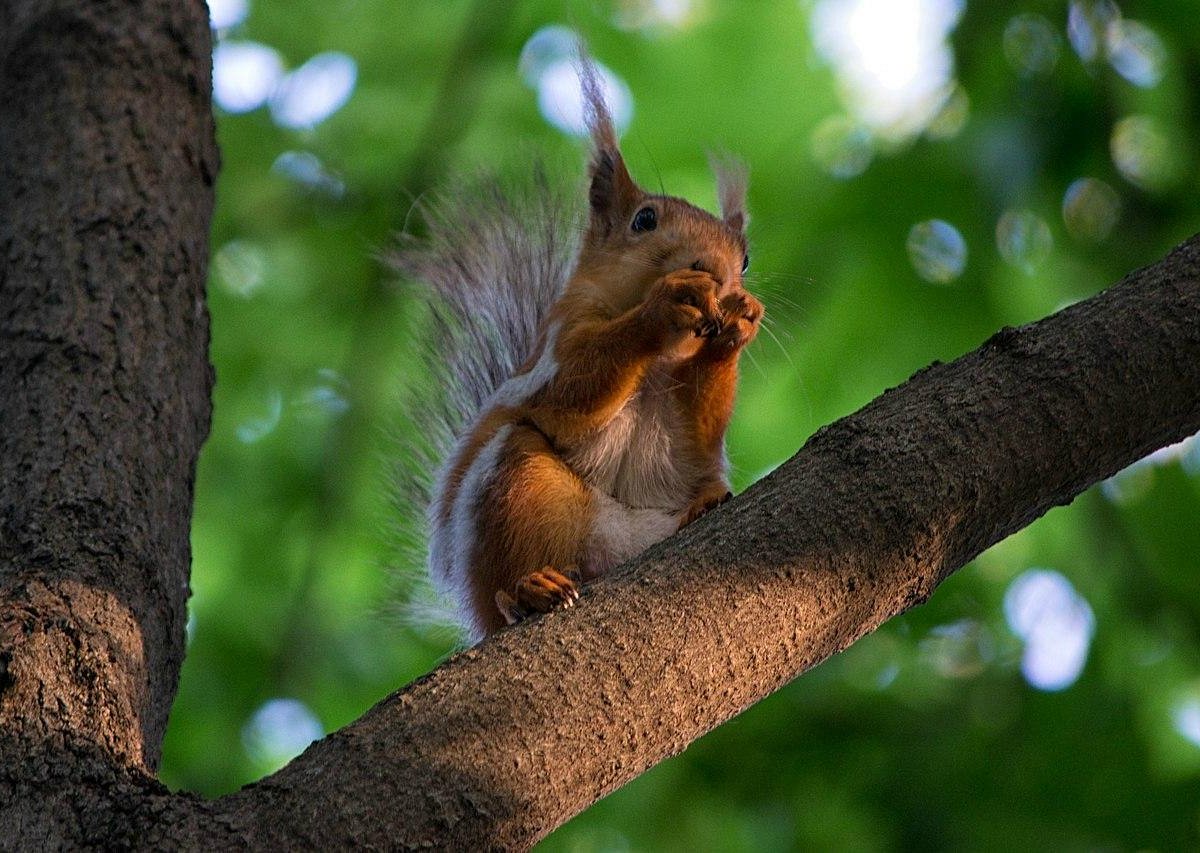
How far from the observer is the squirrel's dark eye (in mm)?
3432

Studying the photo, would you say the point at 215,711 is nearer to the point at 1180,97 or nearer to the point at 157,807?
the point at 157,807

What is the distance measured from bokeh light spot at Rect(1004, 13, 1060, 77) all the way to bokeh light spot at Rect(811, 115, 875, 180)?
0.48 m

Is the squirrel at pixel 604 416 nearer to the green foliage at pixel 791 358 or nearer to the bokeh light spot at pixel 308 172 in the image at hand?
the green foliage at pixel 791 358

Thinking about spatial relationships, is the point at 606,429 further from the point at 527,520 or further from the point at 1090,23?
the point at 1090,23

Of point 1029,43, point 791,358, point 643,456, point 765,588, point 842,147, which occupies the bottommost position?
point 765,588

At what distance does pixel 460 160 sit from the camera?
4.73 meters

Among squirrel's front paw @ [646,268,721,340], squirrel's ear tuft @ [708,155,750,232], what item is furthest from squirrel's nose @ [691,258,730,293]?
squirrel's ear tuft @ [708,155,750,232]

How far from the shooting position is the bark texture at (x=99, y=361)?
1918 mm

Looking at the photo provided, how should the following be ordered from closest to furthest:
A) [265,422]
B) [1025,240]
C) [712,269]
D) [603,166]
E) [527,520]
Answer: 1. [527,520]
2. [712,269]
3. [603,166]
4. [1025,240]
5. [265,422]

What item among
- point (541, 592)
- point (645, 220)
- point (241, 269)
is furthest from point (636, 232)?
point (241, 269)

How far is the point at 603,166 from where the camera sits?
3.71 m

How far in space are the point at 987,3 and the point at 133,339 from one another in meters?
2.57

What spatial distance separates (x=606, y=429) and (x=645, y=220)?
72 centimetres

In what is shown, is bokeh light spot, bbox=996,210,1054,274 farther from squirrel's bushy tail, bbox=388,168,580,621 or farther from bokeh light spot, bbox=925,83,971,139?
squirrel's bushy tail, bbox=388,168,580,621
